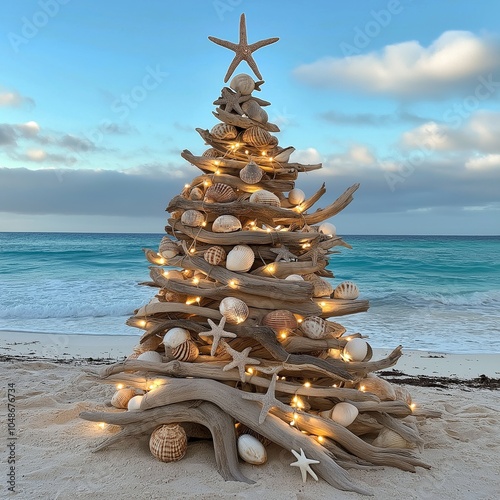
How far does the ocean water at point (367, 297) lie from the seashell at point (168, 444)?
655 cm

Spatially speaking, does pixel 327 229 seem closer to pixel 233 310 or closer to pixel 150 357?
pixel 233 310

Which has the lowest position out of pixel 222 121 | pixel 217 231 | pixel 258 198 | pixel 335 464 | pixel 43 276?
pixel 43 276

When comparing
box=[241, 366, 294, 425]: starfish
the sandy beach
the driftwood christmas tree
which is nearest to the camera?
the sandy beach

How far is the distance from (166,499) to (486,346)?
27.3 feet

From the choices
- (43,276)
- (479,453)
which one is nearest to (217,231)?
(479,453)

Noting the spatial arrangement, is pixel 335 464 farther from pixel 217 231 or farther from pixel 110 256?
pixel 110 256

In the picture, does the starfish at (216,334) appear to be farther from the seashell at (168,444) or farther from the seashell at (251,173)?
the seashell at (251,173)

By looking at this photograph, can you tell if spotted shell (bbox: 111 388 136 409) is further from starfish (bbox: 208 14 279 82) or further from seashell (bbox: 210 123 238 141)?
starfish (bbox: 208 14 279 82)

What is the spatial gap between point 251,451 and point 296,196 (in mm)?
2358

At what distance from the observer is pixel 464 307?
1491 centimetres

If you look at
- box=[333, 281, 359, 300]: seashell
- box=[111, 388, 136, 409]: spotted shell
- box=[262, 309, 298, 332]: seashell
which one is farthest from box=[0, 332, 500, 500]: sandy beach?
box=[333, 281, 359, 300]: seashell

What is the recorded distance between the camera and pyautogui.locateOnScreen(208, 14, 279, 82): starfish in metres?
4.23

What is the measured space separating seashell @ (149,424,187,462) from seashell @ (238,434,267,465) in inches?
17.9

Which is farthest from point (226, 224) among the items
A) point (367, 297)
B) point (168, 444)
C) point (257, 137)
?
point (367, 297)
